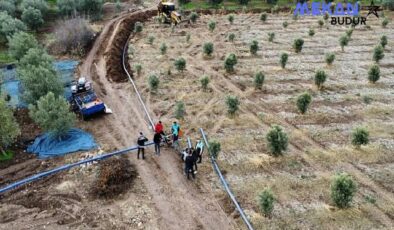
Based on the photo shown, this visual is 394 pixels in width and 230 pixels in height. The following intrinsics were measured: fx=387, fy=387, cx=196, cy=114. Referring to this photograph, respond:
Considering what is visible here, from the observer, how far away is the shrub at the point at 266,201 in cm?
1537

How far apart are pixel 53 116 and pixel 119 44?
60.8ft

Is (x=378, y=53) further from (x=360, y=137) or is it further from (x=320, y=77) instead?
(x=360, y=137)

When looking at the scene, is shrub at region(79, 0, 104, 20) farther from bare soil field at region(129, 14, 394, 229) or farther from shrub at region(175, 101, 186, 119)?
shrub at region(175, 101, 186, 119)

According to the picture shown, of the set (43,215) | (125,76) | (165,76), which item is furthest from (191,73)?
(43,215)

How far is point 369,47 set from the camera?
3684 cm

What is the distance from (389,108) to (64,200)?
2046cm

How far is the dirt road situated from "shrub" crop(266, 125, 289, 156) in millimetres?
4049

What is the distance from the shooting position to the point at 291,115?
2448 cm

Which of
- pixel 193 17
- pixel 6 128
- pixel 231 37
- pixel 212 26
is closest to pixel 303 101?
pixel 231 37

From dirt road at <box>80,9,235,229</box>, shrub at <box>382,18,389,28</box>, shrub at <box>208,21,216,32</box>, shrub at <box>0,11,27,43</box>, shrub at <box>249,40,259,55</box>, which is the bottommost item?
dirt road at <box>80,9,235,229</box>

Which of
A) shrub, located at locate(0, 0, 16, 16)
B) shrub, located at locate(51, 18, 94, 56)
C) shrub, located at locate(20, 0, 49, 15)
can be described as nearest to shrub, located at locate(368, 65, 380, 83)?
shrub, located at locate(51, 18, 94, 56)

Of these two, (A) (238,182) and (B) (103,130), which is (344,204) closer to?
(A) (238,182)

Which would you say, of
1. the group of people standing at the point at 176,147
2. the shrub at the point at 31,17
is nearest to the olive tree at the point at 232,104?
the group of people standing at the point at 176,147

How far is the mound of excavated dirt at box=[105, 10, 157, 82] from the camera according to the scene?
30.8m
